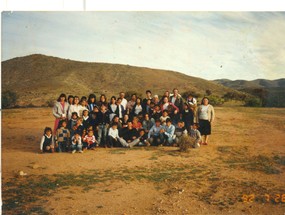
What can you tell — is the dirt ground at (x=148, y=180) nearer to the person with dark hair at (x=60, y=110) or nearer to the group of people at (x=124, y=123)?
the group of people at (x=124, y=123)

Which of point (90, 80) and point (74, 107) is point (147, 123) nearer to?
point (74, 107)

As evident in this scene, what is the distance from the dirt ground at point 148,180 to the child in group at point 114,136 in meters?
0.32

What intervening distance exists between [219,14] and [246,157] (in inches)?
120

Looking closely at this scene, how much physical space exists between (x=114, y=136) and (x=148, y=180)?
7.84 feet

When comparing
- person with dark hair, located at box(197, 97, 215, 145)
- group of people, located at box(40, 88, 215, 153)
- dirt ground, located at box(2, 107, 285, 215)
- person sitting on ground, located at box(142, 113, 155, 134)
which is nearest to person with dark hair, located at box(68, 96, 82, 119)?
group of people, located at box(40, 88, 215, 153)

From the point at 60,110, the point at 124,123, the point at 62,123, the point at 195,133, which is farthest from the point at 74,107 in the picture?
the point at 195,133

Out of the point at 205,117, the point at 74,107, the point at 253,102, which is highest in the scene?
the point at 74,107

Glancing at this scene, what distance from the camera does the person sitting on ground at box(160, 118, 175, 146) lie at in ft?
24.7

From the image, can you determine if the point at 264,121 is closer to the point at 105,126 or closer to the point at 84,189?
the point at 105,126

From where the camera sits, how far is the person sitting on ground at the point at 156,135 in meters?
7.54

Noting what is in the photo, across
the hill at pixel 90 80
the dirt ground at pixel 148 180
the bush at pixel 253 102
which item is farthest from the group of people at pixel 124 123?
the bush at pixel 253 102

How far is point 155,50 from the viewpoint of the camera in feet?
25.4

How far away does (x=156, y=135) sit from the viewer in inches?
298

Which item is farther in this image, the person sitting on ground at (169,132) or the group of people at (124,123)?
the person sitting on ground at (169,132)
